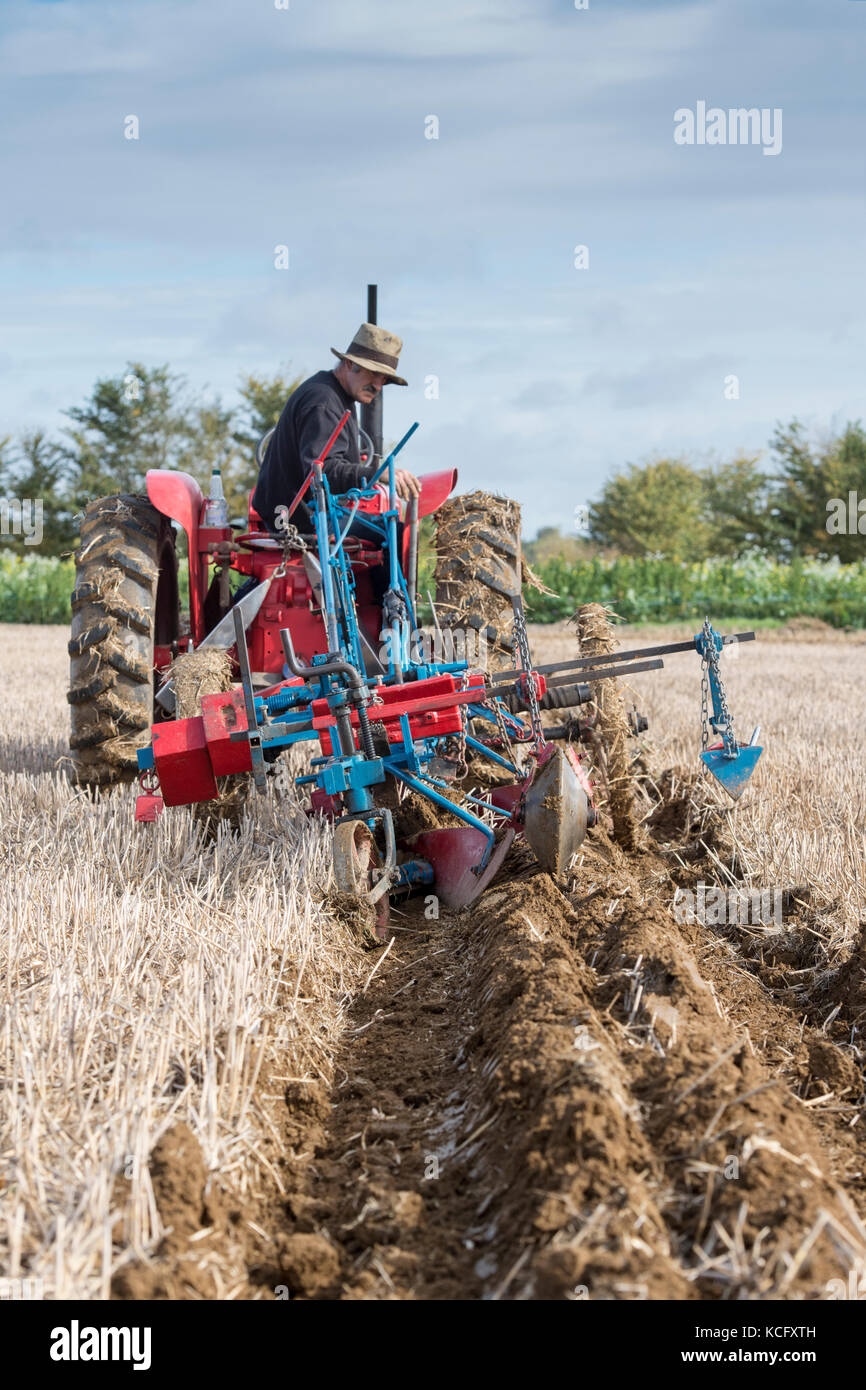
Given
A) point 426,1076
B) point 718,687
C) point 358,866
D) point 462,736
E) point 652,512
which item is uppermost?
point 652,512

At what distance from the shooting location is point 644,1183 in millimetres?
2078

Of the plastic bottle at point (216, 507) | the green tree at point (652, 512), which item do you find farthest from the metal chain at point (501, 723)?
the green tree at point (652, 512)

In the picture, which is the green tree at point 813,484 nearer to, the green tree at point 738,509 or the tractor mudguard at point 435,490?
the green tree at point 738,509

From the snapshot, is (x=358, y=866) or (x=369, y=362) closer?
(x=358, y=866)

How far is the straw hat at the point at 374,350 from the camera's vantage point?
5215 mm

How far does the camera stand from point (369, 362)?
5207mm

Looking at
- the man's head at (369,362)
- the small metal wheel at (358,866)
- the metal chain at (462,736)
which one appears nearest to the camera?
the small metal wheel at (358,866)

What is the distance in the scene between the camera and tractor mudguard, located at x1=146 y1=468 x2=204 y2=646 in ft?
17.4

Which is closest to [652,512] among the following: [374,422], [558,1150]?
[374,422]

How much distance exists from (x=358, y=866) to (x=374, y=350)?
253 cm

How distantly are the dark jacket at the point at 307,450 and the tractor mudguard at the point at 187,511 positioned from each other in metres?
0.30

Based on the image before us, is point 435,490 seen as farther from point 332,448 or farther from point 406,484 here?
point 332,448

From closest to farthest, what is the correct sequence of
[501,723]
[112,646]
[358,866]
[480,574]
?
[358,866], [501,723], [112,646], [480,574]

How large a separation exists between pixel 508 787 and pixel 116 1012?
2211 mm
